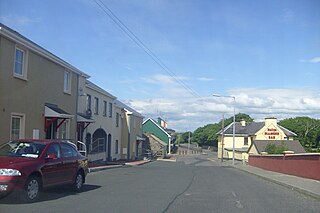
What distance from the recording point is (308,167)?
23.8m

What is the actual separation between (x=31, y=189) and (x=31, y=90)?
1150 centimetres

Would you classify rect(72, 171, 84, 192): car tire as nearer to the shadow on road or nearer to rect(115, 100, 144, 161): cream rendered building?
the shadow on road

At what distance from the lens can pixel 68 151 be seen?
1359 centimetres

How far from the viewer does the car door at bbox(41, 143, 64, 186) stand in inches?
463

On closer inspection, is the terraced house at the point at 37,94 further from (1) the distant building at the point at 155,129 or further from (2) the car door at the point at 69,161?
(1) the distant building at the point at 155,129

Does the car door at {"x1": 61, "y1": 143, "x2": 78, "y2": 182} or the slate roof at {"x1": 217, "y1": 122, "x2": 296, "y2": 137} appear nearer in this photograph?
the car door at {"x1": 61, "y1": 143, "x2": 78, "y2": 182}

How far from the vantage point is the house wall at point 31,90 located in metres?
18.8

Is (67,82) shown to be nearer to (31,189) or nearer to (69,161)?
(69,161)

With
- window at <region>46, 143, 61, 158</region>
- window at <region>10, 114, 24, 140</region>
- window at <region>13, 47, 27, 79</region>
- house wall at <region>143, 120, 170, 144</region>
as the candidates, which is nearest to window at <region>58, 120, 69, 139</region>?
window at <region>10, 114, 24, 140</region>

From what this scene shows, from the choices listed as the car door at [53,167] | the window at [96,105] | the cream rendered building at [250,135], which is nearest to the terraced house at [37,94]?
the window at [96,105]

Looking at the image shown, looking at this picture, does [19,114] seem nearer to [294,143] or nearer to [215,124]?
[294,143]

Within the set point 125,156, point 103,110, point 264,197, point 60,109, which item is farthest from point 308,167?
point 125,156

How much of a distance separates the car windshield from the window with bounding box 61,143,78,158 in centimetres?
101

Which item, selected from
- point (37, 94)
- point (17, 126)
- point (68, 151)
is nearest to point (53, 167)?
point (68, 151)
